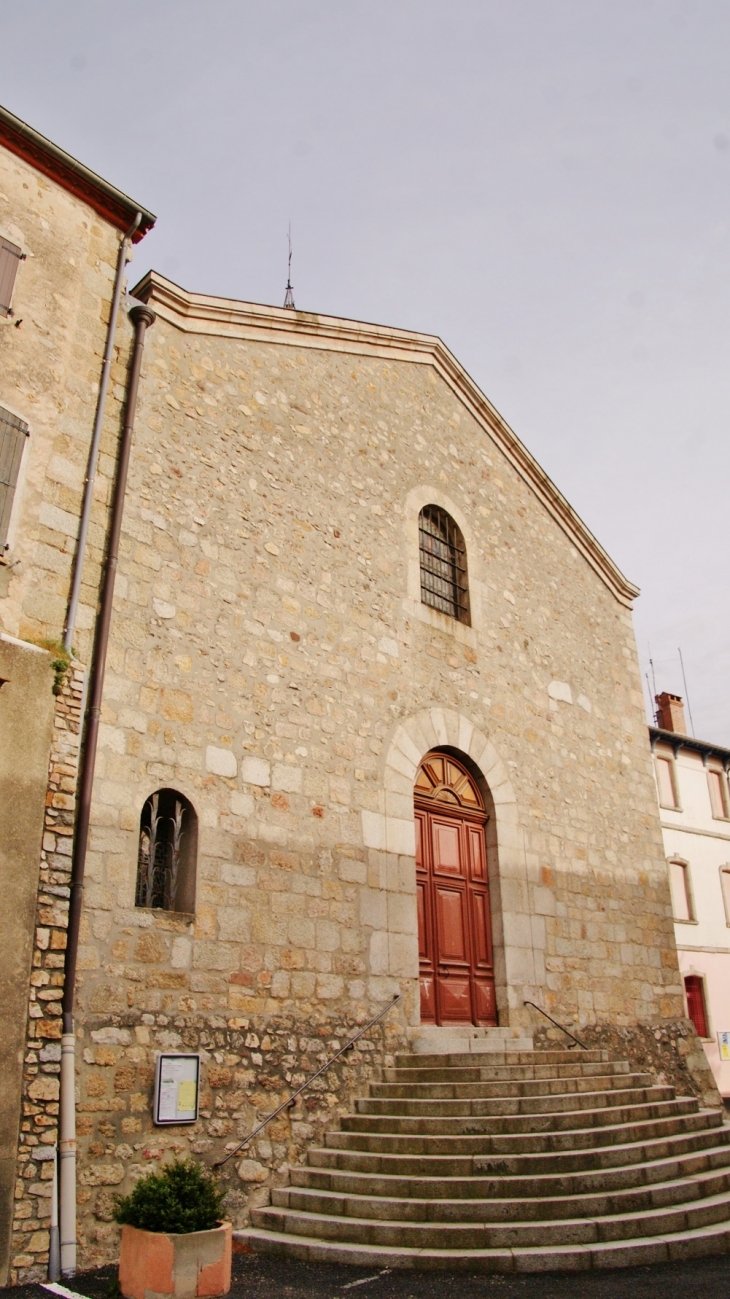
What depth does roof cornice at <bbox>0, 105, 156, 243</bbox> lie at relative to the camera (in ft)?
25.4

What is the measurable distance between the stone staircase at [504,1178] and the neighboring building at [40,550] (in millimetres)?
1971

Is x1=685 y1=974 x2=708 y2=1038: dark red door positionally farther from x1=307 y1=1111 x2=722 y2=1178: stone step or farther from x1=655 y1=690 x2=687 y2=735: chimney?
x1=307 y1=1111 x2=722 y2=1178: stone step

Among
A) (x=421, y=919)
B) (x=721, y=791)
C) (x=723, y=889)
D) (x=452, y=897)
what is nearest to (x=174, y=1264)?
(x=421, y=919)

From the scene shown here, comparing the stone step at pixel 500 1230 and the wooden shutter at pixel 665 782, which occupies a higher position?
the wooden shutter at pixel 665 782

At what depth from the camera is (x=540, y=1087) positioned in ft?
26.3

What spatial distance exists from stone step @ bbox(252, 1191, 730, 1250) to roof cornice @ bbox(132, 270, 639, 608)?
299 inches

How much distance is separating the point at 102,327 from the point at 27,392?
115 centimetres

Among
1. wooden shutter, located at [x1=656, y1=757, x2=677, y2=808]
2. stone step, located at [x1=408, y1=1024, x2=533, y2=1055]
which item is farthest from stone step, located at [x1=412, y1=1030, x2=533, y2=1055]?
wooden shutter, located at [x1=656, y1=757, x2=677, y2=808]

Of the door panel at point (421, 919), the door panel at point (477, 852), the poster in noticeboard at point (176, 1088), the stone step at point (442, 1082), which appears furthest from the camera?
the door panel at point (477, 852)

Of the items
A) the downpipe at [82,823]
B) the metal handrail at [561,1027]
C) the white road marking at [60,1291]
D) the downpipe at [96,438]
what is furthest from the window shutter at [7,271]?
the metal handrail at [561,1027]

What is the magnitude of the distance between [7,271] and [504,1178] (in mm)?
7630

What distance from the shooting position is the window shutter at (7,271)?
7.48 metres

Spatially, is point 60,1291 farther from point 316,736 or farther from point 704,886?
point 704,886

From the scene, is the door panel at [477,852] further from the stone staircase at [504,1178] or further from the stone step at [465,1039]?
the stone staircase at [504,1178]
